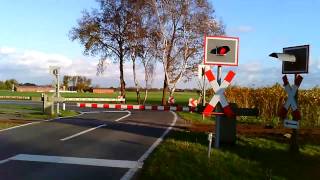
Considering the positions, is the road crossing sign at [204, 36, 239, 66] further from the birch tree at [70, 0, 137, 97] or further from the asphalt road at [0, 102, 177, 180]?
the birch tree at [70, 0, 137, 97]

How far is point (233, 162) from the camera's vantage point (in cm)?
1102

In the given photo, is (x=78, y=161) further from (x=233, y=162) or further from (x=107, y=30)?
(x=107, y=30)

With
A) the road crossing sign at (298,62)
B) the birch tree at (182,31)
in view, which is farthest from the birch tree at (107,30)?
the road crossing sign at (298,62)

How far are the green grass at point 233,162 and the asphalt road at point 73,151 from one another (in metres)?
0.61

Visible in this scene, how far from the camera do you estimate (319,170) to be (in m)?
10.6

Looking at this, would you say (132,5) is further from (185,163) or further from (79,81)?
(79,81)

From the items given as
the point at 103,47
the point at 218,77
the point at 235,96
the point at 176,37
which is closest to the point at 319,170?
the point at 218,77

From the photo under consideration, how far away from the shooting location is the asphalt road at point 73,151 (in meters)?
10.2

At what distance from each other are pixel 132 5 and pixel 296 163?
3857cm

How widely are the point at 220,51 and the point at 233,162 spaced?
10.2 ft

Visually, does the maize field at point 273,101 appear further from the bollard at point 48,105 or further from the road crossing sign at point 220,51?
the road crossing sign at point 220,51

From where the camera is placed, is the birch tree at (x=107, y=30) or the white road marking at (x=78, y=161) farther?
the birch tree at (x=107, y=30)

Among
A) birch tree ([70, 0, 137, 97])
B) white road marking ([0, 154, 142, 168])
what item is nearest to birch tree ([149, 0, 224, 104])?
birch tree ([70, 0, 137, 97])

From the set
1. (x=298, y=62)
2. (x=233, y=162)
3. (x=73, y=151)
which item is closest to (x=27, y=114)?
(x=73, y=151)
